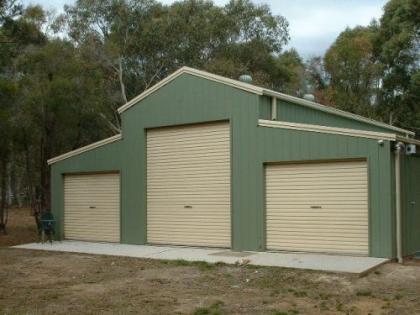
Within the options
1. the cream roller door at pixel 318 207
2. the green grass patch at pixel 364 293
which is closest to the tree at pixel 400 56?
the cream roller door at pixel 318 207

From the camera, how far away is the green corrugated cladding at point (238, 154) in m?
11.9

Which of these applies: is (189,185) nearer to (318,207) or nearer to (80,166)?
(318,207)

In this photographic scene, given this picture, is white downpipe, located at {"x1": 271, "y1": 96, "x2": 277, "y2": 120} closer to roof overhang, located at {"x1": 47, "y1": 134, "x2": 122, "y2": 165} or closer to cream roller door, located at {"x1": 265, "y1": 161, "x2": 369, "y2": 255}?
cream roller door, located at {"x1": 265, "y1": 161, "x2": 369, "y2": 255}

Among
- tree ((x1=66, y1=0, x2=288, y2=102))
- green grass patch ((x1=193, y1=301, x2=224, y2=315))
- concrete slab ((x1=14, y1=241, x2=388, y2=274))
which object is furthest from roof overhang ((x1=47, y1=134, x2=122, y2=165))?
tree ((x1=66, y1=0, x2=288, y2=102))

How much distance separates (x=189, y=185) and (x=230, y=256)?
9.05 ft

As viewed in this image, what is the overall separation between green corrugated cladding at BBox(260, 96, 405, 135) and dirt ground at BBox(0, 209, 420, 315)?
14.6 ft

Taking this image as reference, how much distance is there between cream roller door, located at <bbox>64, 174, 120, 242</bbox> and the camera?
16.3 meters

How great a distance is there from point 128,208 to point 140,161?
1341mm

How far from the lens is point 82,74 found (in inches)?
826

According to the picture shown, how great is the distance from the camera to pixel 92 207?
16.8 metres

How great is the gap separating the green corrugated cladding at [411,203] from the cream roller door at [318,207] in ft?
3.30

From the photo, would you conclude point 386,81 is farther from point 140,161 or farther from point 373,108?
point 140,161

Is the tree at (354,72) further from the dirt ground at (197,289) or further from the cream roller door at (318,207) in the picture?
the dirt ground at (197,289)

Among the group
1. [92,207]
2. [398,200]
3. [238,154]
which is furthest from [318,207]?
[92,207]
